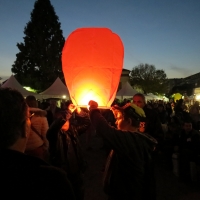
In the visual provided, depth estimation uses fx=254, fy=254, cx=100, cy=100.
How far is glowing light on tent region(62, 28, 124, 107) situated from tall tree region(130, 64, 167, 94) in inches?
2030

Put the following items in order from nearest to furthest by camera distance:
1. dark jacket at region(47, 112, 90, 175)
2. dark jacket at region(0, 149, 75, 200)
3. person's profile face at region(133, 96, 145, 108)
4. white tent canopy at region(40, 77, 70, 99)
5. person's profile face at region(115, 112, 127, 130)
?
dark jacket at region(0, 149, 75, 200), person's profile face at region(115, 112, 127, 130), dark jacket at region(47, 112, 90, 175), person's profile face at region(133, 96, 145, 108), white tent canopy at region(40, 77, 70, 99)

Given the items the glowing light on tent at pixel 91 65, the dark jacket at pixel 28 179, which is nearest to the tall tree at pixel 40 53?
the glowing light on tent at pixel 91 65

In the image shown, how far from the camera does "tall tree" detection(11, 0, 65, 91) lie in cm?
3584

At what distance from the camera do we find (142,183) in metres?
2.37

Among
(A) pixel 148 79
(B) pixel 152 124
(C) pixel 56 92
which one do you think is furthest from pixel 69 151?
(A) pixel 148 79

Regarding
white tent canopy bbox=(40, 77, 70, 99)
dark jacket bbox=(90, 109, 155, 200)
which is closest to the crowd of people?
dark jacket bbox=(90, 109, 155, 200)

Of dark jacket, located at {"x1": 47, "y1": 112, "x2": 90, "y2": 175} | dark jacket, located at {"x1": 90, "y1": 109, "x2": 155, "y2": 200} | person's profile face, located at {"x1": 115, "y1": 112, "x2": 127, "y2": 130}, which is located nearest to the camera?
dark jacket, located at {"x1": 90, "y1": 109, "x2": 155, "y2": 200}

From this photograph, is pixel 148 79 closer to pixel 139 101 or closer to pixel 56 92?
pixel 56 92

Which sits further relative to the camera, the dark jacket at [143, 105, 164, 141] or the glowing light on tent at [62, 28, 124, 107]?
the dark jacket at [143, 105, 164, 141]

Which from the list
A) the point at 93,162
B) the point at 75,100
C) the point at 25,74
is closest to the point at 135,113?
the point at 75,100

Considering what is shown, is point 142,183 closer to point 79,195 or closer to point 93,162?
point 79,195

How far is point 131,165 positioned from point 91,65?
4.45ft

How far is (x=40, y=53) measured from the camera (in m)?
36.2

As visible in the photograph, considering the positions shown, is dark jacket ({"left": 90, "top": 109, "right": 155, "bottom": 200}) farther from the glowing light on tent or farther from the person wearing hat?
the glowing light on tent
